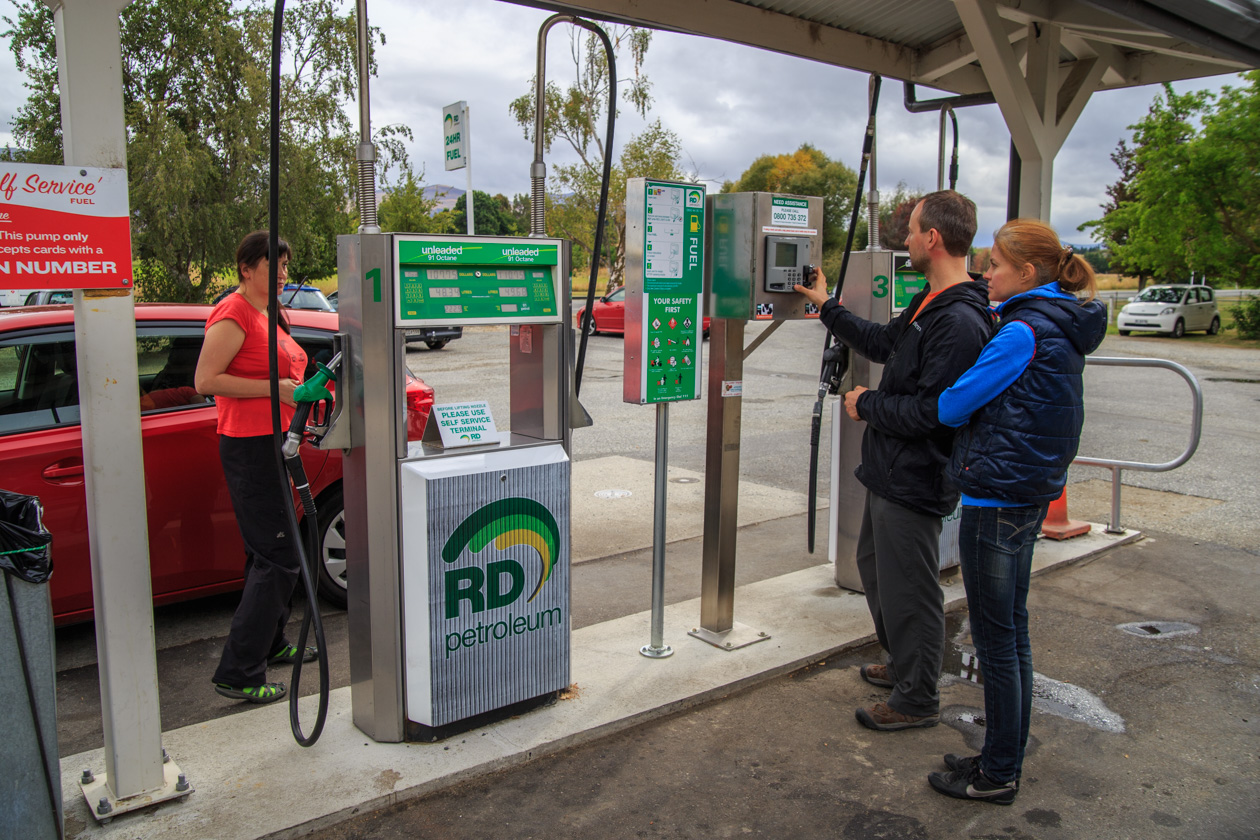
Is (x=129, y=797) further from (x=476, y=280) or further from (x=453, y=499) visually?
(x=476, y=280)

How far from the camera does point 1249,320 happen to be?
25266 mm

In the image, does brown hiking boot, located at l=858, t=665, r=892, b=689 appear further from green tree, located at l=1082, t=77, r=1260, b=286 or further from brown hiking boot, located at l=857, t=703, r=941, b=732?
green tree, located at l=1082, t=77, r=1260, b=286

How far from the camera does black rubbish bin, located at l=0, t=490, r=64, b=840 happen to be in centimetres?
225

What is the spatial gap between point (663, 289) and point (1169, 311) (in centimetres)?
2669

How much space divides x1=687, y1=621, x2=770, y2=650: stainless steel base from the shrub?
1049 inches

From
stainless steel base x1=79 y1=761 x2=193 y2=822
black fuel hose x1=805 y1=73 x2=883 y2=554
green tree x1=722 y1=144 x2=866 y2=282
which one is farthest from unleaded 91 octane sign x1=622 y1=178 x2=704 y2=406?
green tree x1=722 y1=144 x2=866 y2=282

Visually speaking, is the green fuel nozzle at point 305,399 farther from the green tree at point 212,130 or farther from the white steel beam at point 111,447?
the green tree at point 212,130

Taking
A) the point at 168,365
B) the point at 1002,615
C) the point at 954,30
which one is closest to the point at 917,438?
the point at 1002,615

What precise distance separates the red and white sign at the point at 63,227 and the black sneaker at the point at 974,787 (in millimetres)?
3128

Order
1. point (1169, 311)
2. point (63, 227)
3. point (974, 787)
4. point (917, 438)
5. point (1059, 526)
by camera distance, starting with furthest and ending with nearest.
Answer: point (1169, 311) < point (1059, 526) < point (917, 438) < point (974, 787) < point (63, 227)

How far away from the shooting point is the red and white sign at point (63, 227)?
245 cm

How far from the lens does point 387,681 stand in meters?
3.29

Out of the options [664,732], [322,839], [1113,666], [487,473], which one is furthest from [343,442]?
[1113,666]

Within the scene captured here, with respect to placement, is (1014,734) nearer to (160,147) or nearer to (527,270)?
(527,270)
